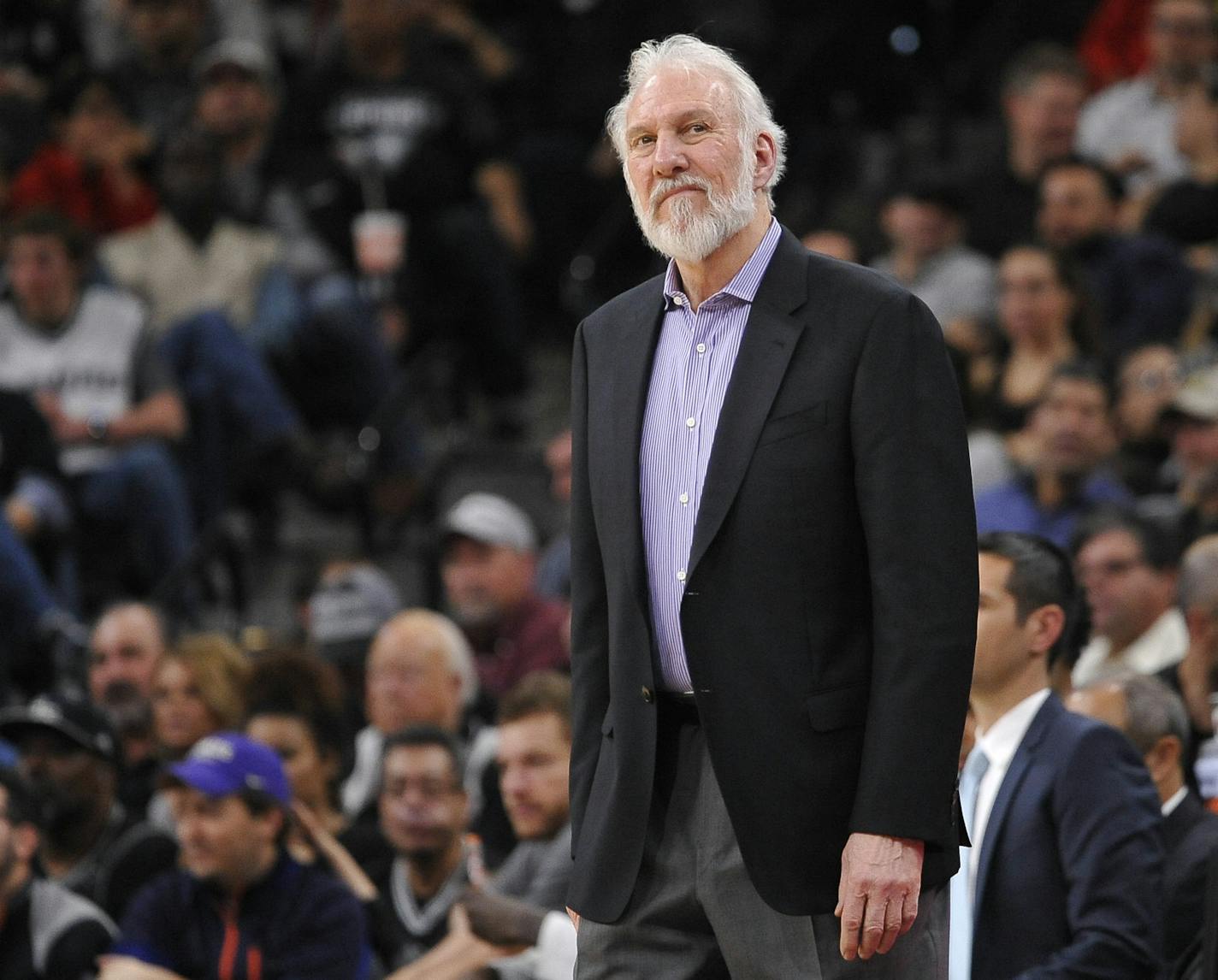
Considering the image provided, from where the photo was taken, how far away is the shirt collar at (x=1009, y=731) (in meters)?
4.00

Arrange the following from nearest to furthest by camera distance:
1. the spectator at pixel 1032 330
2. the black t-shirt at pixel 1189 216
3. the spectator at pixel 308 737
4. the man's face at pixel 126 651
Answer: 1. the spectator at pixel 308 737
2. the man's face at pixel 126 651
3. the spectator at pixel 1032 330
4. the black t-shirt at pixel 1189 216

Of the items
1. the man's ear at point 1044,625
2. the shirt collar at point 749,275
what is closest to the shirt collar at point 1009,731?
the man's ear at point 1044,625

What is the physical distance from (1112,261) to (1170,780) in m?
4.17

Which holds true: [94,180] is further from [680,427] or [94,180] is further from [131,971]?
[680,427]

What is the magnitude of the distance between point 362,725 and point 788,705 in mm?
4565

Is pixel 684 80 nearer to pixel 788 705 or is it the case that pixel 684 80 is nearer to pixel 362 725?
pixel 788 705

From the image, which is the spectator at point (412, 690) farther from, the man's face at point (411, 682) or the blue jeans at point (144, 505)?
the blue jeans at point (144, 505)

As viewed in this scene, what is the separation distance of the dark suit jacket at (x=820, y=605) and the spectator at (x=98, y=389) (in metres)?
5.81

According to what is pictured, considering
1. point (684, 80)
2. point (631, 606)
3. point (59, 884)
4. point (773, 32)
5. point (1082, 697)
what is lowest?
point (59, 884)

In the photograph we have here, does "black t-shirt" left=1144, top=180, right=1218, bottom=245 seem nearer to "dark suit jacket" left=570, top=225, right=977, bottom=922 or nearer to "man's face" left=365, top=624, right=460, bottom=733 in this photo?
"man's face" left=365, top=624, right=460, bottom=733

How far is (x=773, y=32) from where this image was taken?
1152 cm

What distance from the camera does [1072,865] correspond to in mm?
3820

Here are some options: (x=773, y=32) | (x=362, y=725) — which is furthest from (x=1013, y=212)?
(x=362, y=725)

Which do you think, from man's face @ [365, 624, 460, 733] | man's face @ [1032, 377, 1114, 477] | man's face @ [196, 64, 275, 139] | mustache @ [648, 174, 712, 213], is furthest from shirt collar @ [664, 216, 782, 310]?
man's face @ [196, 64, 275, 139]
